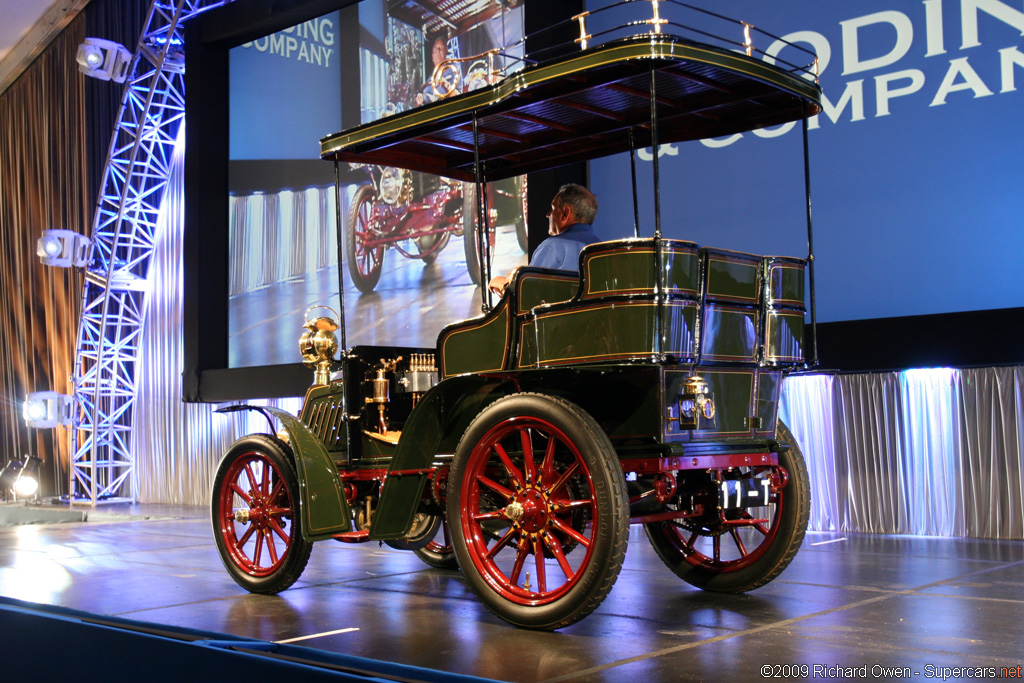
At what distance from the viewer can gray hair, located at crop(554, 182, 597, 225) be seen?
4551mm

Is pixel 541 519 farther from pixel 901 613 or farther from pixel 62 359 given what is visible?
pixel 62 359

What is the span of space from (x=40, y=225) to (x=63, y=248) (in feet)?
10.2

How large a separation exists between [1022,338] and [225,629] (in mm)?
4512

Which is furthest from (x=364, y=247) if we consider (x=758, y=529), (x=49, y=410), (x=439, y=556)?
(x=758, y=529)

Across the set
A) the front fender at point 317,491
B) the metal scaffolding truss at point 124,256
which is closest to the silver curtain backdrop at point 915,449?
the front fender at point 317,491

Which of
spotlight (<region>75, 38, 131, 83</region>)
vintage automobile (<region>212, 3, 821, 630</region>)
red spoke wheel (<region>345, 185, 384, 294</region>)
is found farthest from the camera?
spotlight (<region>75, 38, 131, 83</region>)

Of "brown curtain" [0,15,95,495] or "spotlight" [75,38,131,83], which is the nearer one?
"spotlight" [75,38,131,83]

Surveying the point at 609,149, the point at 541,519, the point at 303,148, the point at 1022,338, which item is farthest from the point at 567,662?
the point at 303,148

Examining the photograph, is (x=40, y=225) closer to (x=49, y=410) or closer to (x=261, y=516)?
(x=49, y=410)

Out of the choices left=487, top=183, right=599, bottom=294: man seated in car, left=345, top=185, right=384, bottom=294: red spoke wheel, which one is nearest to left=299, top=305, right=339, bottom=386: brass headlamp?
left=487, top=183, right=599, bottom=294: man seated in car

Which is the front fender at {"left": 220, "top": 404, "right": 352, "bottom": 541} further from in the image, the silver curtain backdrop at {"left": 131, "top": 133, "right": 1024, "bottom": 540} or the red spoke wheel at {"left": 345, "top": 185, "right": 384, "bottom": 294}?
the red spoke wheel at {"left": 345, "top": 185, "right": 384, "bottom": 294}

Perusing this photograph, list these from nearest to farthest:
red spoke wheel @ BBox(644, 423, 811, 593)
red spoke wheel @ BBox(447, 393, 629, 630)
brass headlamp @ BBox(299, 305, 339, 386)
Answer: red spoke wheel @ BBox(447, 393, 629, 630), red spoke wheel @ BBox(644, 423, 811, 593), brass headlamp @ BBox(299, 305, 339, 386)

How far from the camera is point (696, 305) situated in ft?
12.3

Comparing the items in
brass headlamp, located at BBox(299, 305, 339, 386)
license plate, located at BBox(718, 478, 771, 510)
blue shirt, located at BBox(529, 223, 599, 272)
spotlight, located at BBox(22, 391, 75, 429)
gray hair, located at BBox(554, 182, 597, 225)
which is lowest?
license plate, located at BBox(718, 478, 771, 510)
